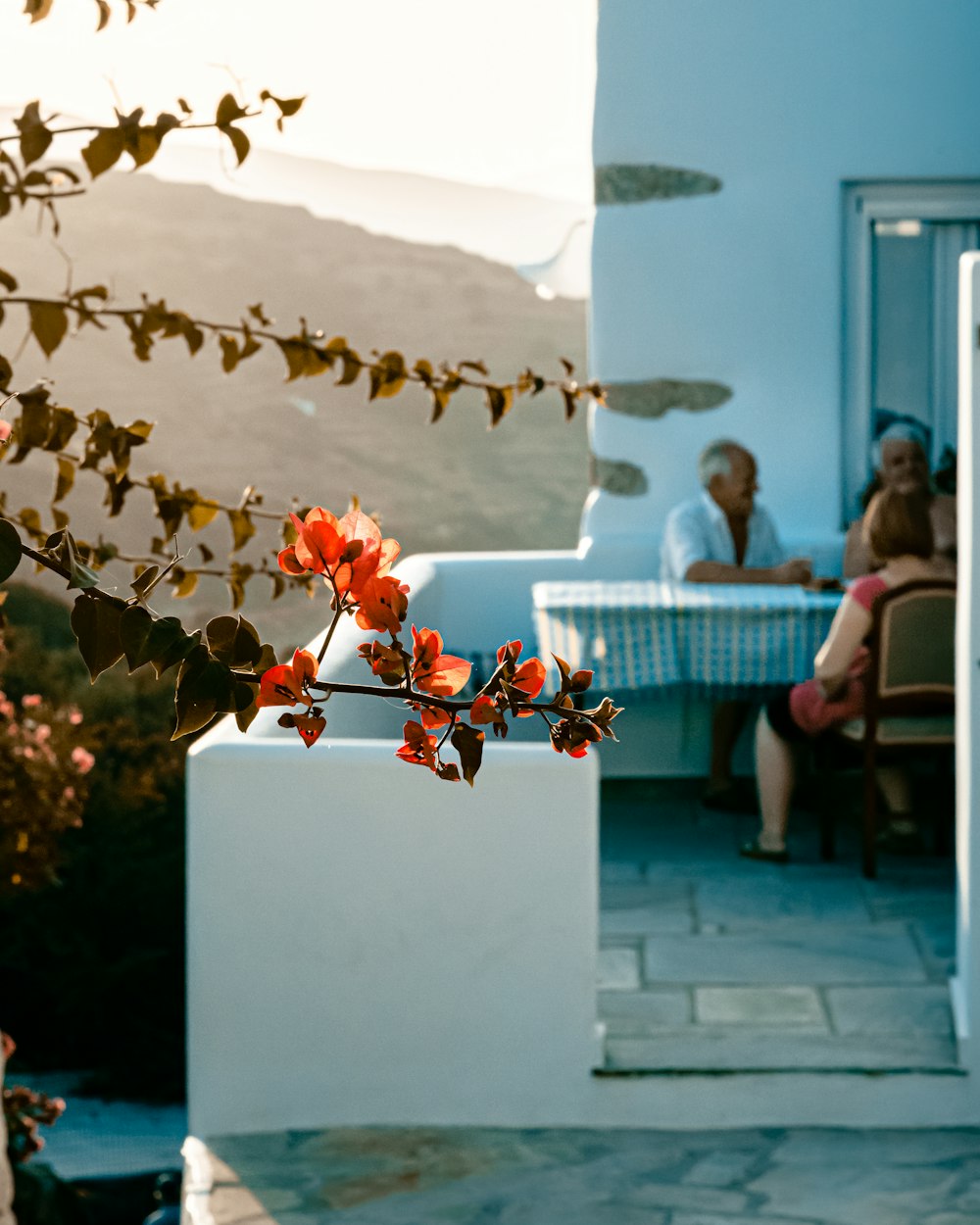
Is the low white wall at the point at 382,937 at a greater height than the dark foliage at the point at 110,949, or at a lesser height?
greater

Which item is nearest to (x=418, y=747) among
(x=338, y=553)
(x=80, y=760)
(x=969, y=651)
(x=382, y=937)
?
(x=338, y=553)

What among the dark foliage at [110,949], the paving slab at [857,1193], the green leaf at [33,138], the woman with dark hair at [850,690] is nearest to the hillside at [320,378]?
the dark foliage at [110,949]

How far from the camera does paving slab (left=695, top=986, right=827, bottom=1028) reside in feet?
12.6

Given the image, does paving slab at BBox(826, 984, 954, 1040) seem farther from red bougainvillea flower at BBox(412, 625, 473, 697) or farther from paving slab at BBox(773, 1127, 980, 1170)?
red bougainvillea flower at BBox(412, 625, 473, 697)

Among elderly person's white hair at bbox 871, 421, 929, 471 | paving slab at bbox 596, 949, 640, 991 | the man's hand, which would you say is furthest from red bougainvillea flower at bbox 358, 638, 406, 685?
elderly person's white hair at bbox 871, 421, 929, 471

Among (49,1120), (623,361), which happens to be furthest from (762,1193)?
(623,361)

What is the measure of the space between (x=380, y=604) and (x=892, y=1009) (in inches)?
130

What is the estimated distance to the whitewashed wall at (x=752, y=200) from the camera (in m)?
6.40

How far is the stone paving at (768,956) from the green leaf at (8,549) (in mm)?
2971

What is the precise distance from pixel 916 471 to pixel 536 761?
241 centimetres

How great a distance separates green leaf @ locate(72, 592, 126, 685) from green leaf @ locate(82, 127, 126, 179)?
662 mm

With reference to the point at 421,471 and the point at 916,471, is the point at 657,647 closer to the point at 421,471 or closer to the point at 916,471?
the point at 916,471

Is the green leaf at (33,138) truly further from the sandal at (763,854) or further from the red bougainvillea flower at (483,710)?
the sandal at (763,854)

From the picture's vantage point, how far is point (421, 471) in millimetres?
35531
